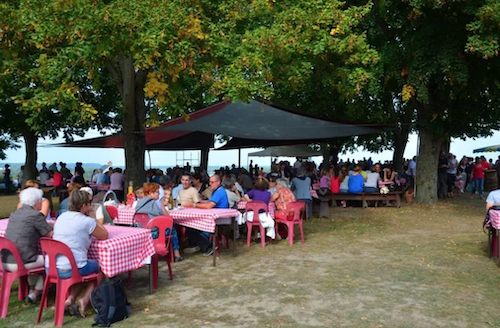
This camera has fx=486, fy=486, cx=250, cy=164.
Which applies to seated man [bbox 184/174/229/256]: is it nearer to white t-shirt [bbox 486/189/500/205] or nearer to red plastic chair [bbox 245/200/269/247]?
red plastic chair [bbox 245/200/269/247]

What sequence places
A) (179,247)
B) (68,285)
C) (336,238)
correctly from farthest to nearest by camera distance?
(336,238) < (179,247) < (68,285)

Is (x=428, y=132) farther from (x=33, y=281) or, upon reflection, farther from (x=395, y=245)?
(x=33, y=281)

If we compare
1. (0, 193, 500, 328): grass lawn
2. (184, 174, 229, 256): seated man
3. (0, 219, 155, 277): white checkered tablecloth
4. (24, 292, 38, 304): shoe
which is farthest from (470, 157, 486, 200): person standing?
(24, 292, 38, 304): shoe

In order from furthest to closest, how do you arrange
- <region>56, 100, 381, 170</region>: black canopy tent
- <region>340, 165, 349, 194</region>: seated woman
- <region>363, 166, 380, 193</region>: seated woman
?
<region>340, 165, 349, 194</region>: seated woman < <region>363, 166, 380, 193</region>: seated woman < <region>56, 100, 381, 170</region>: black canopy tent

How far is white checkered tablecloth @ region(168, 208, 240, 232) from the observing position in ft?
21.6

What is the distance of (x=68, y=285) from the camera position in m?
4.23

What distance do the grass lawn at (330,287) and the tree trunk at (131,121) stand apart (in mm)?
4392

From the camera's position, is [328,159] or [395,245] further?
[328,159]

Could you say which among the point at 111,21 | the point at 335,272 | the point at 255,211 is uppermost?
the point at 111,21

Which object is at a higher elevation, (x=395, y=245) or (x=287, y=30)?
(x=287, y=30)

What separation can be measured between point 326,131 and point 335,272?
22.5ft

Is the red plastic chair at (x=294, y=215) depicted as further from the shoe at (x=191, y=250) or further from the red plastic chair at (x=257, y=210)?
the shoe at (x=191, y=250)

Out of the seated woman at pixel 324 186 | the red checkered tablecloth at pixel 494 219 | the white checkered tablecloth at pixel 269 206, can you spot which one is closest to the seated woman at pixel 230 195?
the white checkered tablecloth at pixel 269 206

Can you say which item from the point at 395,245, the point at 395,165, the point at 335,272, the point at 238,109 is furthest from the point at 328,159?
the point at 335,272
